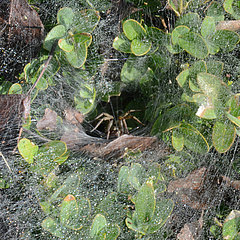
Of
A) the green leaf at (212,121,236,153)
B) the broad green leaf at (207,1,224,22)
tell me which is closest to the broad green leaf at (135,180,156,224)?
the green leaf at (212,121,236,153)

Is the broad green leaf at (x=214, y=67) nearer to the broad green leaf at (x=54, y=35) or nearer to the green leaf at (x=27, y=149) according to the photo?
the broad green leaf at (x=54, y=35)

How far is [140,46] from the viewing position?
A: 1.24 metres

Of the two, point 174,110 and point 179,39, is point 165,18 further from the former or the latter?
point 174,110

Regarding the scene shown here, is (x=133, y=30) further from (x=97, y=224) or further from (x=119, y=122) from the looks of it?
(x=97, y=224)

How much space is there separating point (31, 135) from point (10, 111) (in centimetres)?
15

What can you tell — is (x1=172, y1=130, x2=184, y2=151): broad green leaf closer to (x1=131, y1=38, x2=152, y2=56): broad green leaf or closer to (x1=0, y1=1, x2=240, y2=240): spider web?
(x1=0, y1=1, x2=240, y2=240): spider web

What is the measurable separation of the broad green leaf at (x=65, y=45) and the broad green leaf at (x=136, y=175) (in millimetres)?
596

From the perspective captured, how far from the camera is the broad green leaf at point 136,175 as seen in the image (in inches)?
→ 46.3

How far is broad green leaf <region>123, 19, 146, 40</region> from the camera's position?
1199 mm

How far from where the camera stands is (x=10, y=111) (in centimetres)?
125

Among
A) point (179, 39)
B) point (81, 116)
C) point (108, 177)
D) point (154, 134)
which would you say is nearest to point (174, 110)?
point (154, 134)

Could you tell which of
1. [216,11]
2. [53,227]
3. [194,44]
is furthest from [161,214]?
[216,11]

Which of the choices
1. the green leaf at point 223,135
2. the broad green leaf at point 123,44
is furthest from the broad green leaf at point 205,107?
the broad green leaf at point 123,44

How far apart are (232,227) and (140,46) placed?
930 millimetres
